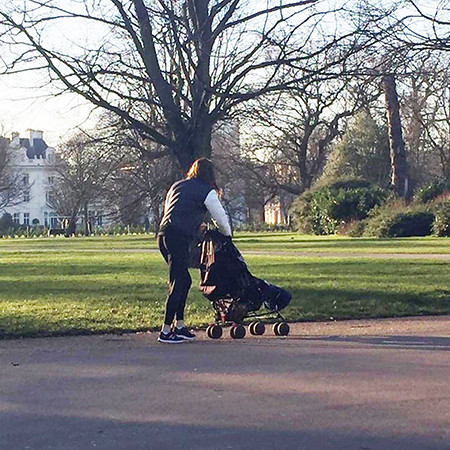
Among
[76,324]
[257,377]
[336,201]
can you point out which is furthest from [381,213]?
[257,377]

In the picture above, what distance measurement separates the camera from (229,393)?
6891 millimetres

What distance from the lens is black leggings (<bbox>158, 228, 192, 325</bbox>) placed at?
919 centimetres

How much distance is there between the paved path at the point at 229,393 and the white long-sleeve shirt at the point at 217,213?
1160 millimetres

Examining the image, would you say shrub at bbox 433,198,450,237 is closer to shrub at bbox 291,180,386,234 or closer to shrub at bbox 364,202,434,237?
shrub at bbox 364,202,434,237

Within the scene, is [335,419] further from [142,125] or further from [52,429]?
[142,125]

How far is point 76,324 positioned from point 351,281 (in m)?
5.92

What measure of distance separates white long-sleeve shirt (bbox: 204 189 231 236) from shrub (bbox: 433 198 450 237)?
83.0ft

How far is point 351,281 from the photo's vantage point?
15117mm

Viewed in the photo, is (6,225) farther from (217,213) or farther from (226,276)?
(217,213)

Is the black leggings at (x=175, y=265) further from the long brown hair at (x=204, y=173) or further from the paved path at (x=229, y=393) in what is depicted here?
the long brown hair at (x=204, y=173)

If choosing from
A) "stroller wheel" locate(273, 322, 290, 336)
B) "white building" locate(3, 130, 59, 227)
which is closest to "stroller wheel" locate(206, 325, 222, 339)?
"stroller wheel" locate(273, 322, 290, 336)

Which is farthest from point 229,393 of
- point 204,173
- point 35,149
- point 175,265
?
point 35,149

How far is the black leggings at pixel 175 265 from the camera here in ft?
30.1

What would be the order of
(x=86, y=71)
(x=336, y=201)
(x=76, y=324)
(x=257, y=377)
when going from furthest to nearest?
(x=336, y=201), (x=86, y=71), (x=76, y=324), (x=257, y=377)
